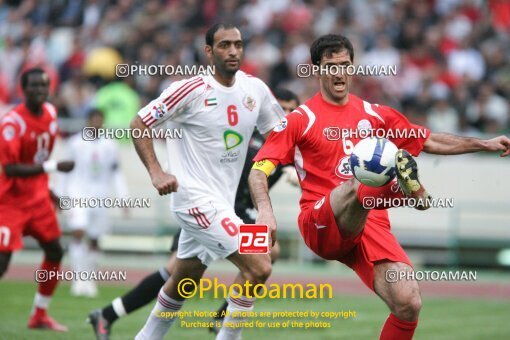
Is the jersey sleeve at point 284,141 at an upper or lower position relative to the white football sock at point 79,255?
upper

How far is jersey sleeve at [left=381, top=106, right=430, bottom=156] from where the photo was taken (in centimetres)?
860

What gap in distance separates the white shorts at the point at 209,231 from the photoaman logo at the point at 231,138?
1.72 ft

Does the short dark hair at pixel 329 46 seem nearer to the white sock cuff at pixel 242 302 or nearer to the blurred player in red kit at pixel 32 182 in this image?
the white sock cuff at pixel 242 302

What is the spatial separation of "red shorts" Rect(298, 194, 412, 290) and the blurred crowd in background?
8.86m

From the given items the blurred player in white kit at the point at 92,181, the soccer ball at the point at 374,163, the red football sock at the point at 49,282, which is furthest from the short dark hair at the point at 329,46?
the blurred player in white kit at the point at 92,181

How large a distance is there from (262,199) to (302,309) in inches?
217

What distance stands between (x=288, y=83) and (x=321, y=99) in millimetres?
10364

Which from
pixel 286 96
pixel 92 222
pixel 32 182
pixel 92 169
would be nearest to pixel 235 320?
pixel 286 96

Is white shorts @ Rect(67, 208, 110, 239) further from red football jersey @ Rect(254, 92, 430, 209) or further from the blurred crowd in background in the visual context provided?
red football jersey @ Rect(254, 92, 430, 209)

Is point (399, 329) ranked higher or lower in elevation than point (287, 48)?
lower

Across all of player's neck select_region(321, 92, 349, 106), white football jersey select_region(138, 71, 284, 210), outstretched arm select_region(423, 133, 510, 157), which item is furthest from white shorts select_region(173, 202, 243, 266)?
outstretched arm select_region(423, 133, 510, 157)

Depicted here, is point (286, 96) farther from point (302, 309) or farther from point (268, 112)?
point (302, 309)

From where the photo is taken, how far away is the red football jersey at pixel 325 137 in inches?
327

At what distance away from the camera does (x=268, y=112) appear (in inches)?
379
